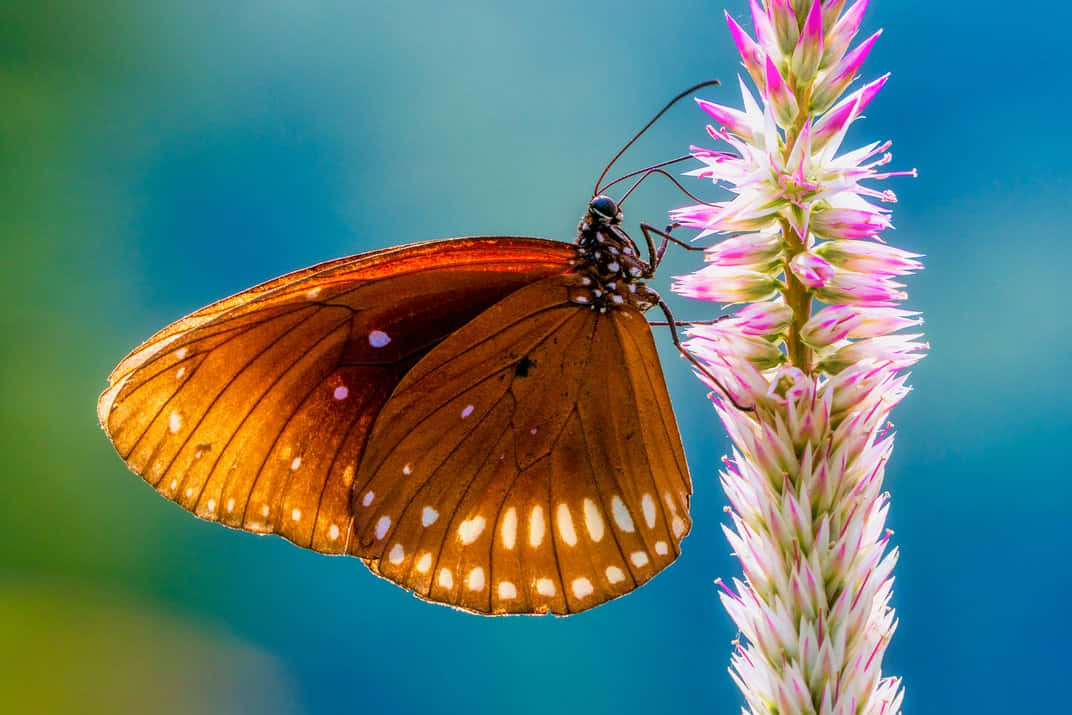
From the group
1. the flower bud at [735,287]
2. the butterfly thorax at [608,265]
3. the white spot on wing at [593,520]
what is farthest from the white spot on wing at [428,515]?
the flower bud at [735,287]

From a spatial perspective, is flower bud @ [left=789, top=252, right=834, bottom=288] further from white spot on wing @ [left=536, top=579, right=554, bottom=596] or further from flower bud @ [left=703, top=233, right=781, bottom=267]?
white spot on wing @ [left=536, top=579, right=554, bottom=596]

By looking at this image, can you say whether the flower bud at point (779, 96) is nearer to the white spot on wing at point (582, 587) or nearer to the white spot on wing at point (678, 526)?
the white spot on wing at point (678, 526)

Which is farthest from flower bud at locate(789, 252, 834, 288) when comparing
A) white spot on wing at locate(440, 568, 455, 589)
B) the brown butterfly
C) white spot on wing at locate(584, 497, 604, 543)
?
white spot on wing at locate(440, 568, 455, 589)

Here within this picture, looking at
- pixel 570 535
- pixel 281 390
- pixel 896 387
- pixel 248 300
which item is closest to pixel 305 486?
pixel 281 390

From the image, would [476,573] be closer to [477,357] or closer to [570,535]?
[570,535]

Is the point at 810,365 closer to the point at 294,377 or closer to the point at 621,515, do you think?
the point at 621,515

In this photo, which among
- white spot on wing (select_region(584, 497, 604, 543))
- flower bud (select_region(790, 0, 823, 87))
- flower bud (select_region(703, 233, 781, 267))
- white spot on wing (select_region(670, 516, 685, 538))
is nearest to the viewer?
flower bud (select_region(790, 0, 823, 87))
